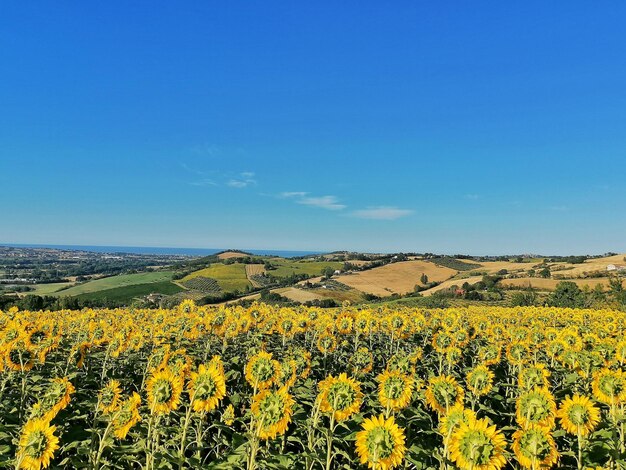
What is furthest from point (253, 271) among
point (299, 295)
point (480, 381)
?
point (480, 381)

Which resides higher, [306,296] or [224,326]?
[224,326]

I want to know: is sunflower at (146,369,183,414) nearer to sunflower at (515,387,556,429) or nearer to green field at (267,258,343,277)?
sunflower at (515,387,556,429)

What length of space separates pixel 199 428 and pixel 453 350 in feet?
20.8

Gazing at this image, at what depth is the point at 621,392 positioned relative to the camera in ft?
20.0

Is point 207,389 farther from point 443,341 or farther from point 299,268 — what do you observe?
point 299,268

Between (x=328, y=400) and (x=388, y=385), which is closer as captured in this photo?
(x=328, y=400)

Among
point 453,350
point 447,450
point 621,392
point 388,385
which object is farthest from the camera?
point 453,350

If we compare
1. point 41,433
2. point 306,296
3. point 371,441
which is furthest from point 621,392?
point 306,296

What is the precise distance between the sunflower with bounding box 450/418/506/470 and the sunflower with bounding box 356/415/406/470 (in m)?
0.56

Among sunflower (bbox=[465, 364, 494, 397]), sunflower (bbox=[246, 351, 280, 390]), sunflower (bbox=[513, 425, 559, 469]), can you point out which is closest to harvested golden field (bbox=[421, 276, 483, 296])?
sunflower (bbox=[465, 364, 494, 397])

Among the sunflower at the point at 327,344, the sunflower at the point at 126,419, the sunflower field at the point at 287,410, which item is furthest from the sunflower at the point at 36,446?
the sunflower at the point at 327,344

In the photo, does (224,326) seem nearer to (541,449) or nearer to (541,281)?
(541,449)

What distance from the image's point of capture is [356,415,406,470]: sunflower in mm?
3817

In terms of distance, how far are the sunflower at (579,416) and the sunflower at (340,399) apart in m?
2.63
